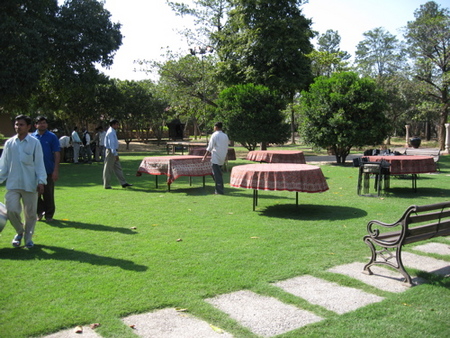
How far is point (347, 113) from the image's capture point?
19.2m

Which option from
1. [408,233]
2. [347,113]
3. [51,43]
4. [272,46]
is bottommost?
[408,233]

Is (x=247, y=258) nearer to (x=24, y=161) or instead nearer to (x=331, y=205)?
(x=24, y=161)

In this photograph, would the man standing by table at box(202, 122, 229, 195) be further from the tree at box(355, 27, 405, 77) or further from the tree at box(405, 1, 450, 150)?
the tree at box(355, 27, 405, 77)

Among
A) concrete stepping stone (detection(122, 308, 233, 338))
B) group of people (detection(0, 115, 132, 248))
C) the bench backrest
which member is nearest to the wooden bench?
the bench backrest

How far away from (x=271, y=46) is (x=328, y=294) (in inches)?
976

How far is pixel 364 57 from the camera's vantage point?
6650 centimetres

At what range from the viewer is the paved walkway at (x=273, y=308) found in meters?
3.53

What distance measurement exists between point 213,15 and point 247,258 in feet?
104

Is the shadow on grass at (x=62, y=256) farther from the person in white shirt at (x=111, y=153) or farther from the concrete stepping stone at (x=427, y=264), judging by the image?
the person in white shirt at (x=111, y=153)

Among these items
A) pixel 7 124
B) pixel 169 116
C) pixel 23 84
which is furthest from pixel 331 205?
pixel 7 124

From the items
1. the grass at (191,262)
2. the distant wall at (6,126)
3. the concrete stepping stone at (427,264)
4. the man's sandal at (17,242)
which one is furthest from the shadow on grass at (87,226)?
the distant wall at (6,126)

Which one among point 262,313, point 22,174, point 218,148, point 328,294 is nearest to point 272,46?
point 218,148

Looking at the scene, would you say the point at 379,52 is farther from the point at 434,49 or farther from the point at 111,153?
the point at 111,153

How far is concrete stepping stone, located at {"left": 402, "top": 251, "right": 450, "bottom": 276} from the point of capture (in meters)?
4.98
